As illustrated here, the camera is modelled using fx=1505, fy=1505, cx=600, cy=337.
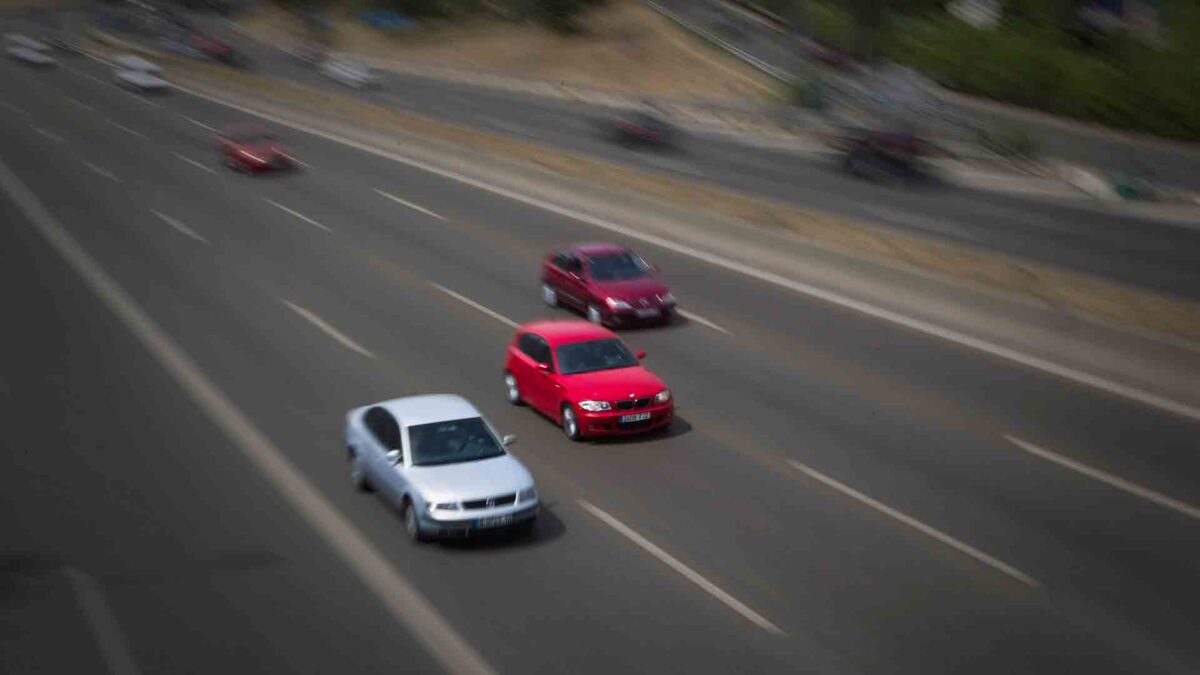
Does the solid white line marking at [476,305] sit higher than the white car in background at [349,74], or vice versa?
the solid white line marking at [476,305]

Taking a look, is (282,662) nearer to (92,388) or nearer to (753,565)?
(753,565)

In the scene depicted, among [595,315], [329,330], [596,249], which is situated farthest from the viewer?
[596,249]

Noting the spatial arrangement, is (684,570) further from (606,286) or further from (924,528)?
(606,286)

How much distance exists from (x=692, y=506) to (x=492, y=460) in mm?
2295

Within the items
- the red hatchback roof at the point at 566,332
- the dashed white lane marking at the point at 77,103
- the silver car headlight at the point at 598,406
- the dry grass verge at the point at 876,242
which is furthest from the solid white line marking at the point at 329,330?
the dashed white lane marking at the point at 77,103

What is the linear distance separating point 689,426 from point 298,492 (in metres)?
5.45

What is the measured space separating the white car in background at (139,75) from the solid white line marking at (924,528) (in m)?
53.0

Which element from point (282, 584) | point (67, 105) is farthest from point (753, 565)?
point (67, 105)

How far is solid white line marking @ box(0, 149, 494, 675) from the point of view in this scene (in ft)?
43.1

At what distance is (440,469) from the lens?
16062 millimetres

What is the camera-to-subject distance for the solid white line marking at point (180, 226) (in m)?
34.2

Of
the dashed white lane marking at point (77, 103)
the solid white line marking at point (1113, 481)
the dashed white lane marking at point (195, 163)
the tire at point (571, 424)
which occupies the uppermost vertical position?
the solid white line marking at point (1113, 481)

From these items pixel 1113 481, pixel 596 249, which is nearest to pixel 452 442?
pixel 1113 481

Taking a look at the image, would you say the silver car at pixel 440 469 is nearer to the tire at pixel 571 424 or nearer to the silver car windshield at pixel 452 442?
the silver car windshield at pixel 452 442
